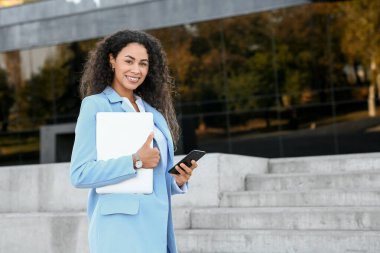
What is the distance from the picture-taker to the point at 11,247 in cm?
752

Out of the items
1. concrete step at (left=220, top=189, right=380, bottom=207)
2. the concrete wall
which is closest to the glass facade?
the concrete wall

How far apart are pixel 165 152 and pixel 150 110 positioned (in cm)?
24

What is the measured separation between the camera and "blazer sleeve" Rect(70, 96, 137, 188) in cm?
267

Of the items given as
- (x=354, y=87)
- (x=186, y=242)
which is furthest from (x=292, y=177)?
(x=354, y=87)

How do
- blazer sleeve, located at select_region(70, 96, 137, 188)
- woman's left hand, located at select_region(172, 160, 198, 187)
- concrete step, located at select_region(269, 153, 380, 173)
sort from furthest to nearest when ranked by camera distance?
concrete step, located at select_region(269, 153, 380, 173) → woman's left hand, located at select_region(172, 160, 198, 187) → blazer sleeve, located at select_region(70, 96, 137, 188)

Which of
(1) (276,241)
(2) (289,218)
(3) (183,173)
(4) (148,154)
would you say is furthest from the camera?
(2) (289,218)

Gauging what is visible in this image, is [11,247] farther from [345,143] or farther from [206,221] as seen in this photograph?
[345,143]

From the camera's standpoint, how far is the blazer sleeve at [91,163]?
8.75 ft

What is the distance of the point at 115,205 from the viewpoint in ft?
8.83

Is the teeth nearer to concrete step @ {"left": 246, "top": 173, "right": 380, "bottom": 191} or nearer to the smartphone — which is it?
the smartphone

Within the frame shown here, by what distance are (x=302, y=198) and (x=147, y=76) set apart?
4158mm

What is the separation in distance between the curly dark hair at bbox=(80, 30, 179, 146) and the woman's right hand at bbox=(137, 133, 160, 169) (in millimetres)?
407

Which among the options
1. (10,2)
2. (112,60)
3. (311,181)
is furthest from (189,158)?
(10,2)

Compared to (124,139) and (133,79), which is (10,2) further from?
(124,139)
